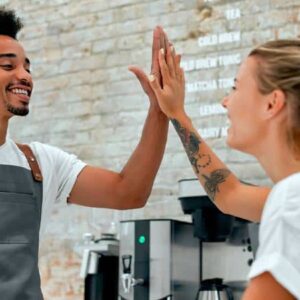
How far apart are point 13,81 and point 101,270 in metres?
1.59

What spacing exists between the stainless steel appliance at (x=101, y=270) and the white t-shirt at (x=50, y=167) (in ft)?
4.71

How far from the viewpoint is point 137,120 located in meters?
3.89

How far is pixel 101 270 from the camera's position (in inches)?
126

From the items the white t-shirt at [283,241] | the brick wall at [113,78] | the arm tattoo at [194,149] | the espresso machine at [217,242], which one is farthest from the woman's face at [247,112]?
the brick wall at [113,78]

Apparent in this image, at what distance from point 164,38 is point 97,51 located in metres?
2.50

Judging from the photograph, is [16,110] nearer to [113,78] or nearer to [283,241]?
[283,241]

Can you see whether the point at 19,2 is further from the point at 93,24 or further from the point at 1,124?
the point at 1,124

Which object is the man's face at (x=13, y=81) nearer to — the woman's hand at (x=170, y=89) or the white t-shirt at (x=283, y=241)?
the woman's hand at (x=170, y=89)

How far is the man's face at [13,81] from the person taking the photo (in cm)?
177

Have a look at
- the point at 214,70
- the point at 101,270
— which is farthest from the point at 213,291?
the point at 214,70

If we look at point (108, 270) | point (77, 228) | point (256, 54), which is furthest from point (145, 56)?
point (256, 54)

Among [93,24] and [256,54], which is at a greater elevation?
[93,24]

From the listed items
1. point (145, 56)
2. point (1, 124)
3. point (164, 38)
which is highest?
point (145, 56)

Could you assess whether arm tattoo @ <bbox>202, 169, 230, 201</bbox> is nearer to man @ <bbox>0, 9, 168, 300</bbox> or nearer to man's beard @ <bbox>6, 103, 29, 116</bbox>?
man @ <bbox>0, 9, 168, 300</bbox>
